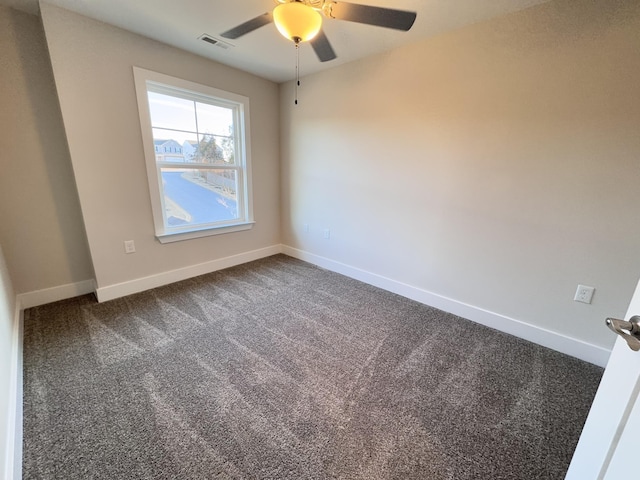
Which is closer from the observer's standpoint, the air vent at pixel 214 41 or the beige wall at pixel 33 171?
the beige wall at pixel 33 171

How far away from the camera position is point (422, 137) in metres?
2.32

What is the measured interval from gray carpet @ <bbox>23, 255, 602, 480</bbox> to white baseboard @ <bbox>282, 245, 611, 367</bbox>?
0.26 feet

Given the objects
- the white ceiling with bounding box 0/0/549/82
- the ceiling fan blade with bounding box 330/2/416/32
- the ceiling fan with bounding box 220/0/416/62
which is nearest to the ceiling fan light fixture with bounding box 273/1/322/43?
the ceiling fan with bounding box 220/0/416/62

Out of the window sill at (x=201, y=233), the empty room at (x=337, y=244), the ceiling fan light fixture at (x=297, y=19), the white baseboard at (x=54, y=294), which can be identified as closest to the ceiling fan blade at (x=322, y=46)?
the empty room at (x=337, y=244)

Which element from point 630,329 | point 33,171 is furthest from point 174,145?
point 630,329

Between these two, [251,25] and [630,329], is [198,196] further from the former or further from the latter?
[630,329]

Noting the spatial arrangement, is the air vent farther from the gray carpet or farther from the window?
the gray carpet

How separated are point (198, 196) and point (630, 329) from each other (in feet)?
10.6

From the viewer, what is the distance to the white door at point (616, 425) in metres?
0.55

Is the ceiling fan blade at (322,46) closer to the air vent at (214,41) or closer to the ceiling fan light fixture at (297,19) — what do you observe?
the ceiling fan light fixture at (297,19)

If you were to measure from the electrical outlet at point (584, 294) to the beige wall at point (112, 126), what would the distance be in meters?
3.40

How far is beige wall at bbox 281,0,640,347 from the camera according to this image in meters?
1.58

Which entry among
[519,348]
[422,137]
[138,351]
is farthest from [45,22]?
[519,348]

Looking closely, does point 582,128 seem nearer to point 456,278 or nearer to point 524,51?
point 524,51
